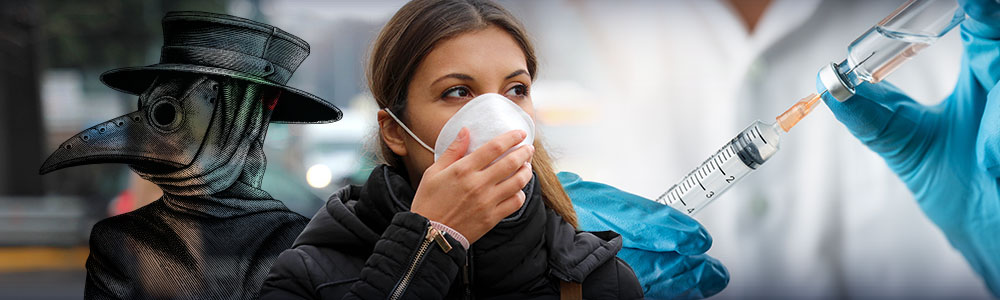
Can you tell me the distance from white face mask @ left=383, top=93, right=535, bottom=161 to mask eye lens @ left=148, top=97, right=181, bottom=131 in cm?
52

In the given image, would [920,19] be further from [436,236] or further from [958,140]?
[436,236]

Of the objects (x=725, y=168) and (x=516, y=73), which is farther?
(x=725, y=168)

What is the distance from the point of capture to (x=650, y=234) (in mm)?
1491

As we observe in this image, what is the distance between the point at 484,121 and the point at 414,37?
211mm

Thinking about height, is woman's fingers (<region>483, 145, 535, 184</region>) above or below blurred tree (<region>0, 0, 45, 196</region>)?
below

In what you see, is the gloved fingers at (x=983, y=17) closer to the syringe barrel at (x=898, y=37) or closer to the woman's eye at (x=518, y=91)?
the syringe barrel at (x=898, y=37)

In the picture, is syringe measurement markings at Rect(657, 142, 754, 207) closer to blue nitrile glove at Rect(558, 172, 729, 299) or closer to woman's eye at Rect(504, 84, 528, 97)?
blue nitrile glove at Rect(558, 172, 729, 299)

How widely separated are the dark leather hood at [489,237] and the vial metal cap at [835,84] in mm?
604

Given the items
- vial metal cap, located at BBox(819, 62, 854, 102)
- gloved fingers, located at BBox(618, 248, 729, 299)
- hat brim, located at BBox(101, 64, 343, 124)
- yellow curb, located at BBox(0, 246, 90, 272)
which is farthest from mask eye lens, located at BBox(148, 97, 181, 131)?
vial metal cap, located at BBox(819, 62, 854, 102)

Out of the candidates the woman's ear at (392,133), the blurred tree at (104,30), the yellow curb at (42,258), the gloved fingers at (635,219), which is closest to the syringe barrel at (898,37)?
the gloved fingers at (635,219)

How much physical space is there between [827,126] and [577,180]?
87 cm

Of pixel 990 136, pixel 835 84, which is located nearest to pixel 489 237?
pixel 835 84

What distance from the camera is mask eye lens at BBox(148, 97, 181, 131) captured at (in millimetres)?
1298

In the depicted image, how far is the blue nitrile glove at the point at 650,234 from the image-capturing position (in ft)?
4.92
